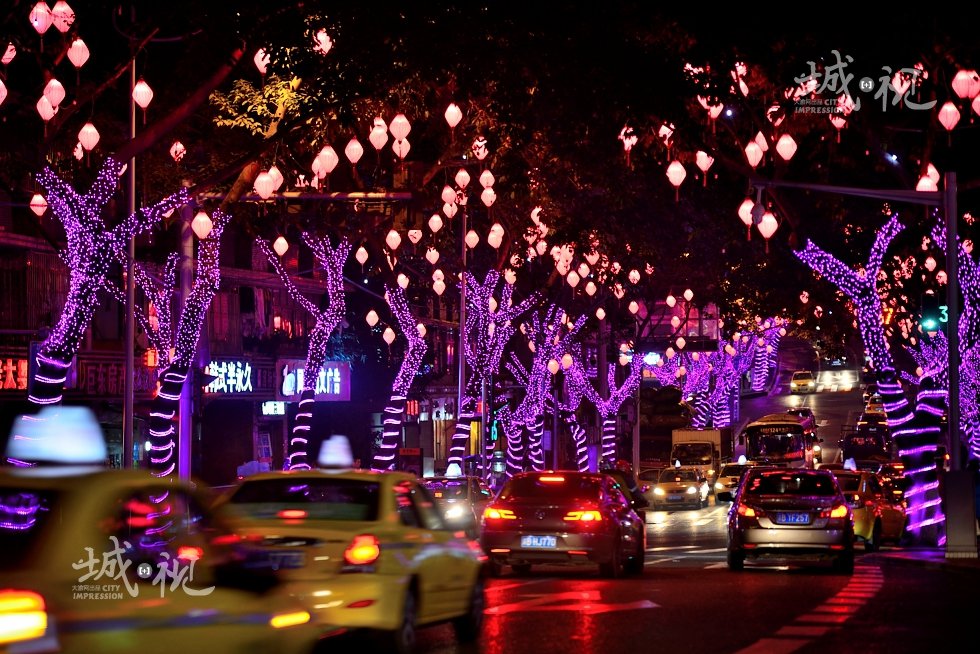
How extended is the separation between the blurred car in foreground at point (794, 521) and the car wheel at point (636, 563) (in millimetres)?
1335

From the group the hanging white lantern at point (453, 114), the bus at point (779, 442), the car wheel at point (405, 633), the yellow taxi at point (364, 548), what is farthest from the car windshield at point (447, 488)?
the bus at point (779, 442)

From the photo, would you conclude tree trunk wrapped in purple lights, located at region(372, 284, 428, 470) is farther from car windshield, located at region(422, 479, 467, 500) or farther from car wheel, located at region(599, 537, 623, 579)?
car wheel, located at region(599, 537, 623, 579)

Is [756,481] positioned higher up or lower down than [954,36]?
lower down

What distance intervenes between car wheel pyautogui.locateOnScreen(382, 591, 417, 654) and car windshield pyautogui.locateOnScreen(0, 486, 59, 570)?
446 centimetres

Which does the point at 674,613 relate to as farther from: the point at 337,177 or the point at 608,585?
the point at 337,177

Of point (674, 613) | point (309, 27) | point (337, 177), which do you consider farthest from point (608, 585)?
point (337, 177)

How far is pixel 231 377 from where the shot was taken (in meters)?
47.8

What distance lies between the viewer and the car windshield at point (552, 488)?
21.1 metres

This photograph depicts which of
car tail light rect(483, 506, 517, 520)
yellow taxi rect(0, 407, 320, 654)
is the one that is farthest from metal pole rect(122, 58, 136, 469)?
yellow taxi rect(0, 407, 320, 654)

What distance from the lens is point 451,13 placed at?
19578 millimetres

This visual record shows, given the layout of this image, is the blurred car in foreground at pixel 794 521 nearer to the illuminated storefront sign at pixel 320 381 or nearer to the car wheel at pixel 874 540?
the car wheel at pixel 874 540

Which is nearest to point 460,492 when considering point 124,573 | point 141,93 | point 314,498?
point 141,93

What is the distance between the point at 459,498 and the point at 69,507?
86.4 feet

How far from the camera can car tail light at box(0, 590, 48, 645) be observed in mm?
7172
